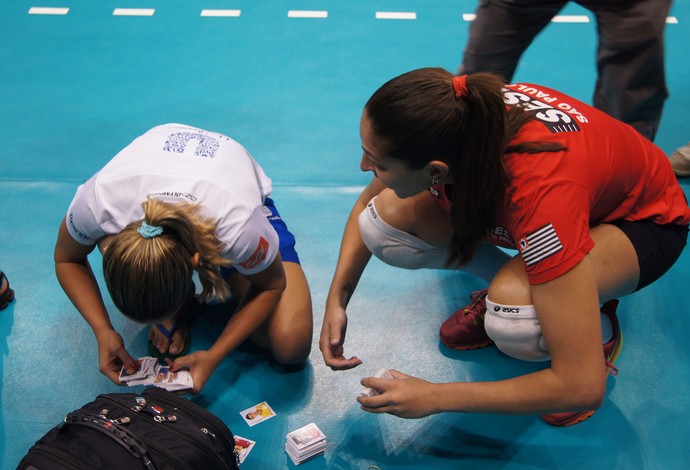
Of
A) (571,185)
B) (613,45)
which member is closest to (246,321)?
(571,185)

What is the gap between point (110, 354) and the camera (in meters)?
2.10

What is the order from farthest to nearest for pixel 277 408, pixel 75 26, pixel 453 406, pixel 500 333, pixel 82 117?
1. pixel 75 26
2. pixel 82 117
3. pixel 277 408
4. pixel 500 333
5. pixel 453 406

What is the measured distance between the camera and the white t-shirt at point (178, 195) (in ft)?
6.29

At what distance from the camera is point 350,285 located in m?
2.21

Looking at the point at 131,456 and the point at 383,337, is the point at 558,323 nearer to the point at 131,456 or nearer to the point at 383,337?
the point at 383,337

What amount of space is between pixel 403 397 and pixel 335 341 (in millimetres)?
338

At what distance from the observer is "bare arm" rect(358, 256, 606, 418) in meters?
1.64

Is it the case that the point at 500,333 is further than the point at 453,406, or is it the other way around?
the point at 500,333

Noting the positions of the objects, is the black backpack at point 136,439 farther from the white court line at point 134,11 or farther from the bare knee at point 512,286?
the white court line at point 134,11

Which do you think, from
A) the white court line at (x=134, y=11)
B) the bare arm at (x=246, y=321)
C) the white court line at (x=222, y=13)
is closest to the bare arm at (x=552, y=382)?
the bare arm at (x=246, y=321)

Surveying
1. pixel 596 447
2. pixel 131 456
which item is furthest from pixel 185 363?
pixel 596 447

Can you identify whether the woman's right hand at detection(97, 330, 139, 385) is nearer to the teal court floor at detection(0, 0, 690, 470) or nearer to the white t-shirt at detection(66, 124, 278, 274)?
the teal court floor at detection(0, 0, 690, 470)

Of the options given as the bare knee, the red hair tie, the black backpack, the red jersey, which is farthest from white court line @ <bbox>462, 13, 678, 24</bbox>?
the black backpack

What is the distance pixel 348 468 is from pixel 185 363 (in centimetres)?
57
